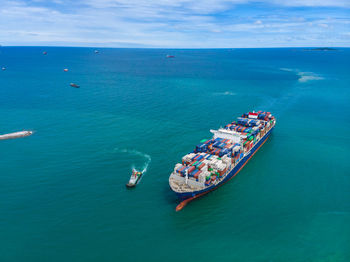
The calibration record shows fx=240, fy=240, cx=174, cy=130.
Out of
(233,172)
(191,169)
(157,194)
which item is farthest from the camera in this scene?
(233,172)

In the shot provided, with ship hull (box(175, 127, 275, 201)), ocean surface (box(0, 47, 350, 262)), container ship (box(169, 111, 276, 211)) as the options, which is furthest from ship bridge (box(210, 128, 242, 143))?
ocean surface (box(0, 47, 350, 262))

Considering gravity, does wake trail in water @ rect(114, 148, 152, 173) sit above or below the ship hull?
below

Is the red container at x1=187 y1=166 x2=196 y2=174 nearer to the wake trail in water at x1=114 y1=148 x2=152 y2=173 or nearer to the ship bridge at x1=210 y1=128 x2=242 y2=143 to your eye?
the wake trail in water at x1=114 y1=148 x2=152 y2=173

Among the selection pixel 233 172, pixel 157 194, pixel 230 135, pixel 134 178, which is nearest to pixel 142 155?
pixel 134 178

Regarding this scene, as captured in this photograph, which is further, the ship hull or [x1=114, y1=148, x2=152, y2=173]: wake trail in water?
[x1=114, y1=148, x2=152, y2=173]: wake trail in water

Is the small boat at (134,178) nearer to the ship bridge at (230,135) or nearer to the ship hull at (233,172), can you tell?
the ship hull at (233,172)

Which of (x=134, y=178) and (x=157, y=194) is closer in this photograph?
(x=157, y=194)

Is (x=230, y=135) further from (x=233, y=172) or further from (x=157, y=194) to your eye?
(x=157, y=194)
